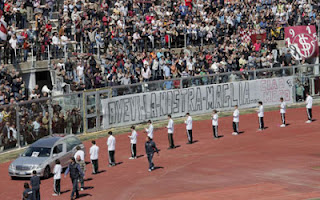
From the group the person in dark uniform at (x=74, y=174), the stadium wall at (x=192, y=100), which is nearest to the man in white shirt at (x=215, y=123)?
the stadium wall at (x=192, y=100)

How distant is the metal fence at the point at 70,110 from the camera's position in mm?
38438

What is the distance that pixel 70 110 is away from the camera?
41.8m

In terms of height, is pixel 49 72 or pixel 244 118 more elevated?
pixel 49 72

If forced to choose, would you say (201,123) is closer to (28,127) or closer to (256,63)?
(256,63)

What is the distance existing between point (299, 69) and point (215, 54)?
21.0 ft

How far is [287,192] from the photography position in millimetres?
29766

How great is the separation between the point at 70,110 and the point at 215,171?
11798 mm

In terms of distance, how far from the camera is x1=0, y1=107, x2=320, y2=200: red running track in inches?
1181

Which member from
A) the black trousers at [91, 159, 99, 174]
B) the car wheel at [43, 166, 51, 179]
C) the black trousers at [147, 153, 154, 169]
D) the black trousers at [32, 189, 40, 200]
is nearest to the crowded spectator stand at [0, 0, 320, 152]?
Answer: the car wheel at [43, 166, 51, 179]

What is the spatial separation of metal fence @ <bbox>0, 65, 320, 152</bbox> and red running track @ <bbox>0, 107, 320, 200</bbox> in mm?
2267

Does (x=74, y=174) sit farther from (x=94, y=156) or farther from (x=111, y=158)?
(x=111, y=158)

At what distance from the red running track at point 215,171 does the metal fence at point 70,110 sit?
2267 millimetres

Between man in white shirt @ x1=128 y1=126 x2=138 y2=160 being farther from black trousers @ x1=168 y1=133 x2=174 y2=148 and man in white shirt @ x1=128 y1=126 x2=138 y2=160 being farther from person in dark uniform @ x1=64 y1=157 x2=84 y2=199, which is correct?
person in dark uniform @ x1=64 y1=157 x2=84 y2=199

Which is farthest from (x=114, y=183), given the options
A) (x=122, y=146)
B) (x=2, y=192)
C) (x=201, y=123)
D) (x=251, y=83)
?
(x=251, y=83)
